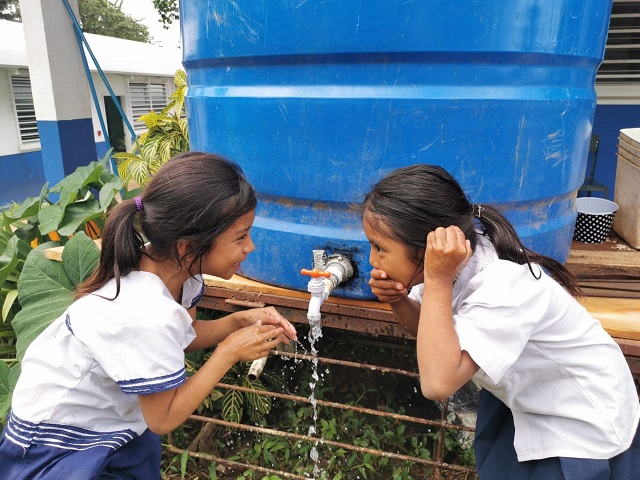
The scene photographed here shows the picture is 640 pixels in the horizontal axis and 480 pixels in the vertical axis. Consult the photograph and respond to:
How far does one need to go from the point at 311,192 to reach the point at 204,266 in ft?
1.57

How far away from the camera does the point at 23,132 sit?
7.70 m

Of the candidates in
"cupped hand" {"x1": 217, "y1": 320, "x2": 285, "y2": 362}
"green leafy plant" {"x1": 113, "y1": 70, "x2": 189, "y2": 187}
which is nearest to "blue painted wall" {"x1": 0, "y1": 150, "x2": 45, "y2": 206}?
"green leafy plant" {"x1": 113, "y1": 70, "x2": 189, "y2": 187}

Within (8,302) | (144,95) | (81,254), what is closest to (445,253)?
(81,254)

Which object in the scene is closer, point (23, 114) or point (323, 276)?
point (323, 276)

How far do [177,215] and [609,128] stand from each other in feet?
11.2

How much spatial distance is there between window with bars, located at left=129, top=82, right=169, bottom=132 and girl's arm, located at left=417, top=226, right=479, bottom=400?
10.8 meters

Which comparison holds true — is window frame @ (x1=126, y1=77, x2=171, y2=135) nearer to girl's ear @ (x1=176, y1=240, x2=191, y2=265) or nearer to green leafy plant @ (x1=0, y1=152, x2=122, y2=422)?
green leafy plant @ (x1=0, y1=152, x2=122, y2=422)

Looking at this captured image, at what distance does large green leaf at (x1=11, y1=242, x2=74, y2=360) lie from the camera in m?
1.71

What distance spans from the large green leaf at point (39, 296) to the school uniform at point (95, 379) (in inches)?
24.5

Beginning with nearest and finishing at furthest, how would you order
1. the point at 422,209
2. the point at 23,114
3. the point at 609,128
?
the point at 422,209, the point at 609,128, the point at 23,114

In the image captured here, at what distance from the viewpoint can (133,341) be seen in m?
0.98

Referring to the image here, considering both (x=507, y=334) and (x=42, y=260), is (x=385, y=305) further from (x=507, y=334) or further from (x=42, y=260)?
(x=42, y=260)

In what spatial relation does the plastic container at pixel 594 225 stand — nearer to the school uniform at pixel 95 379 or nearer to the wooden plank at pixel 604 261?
the wooden plank at pixel 604 261

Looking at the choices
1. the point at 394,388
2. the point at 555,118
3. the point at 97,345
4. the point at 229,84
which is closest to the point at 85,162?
the point at 229,84
